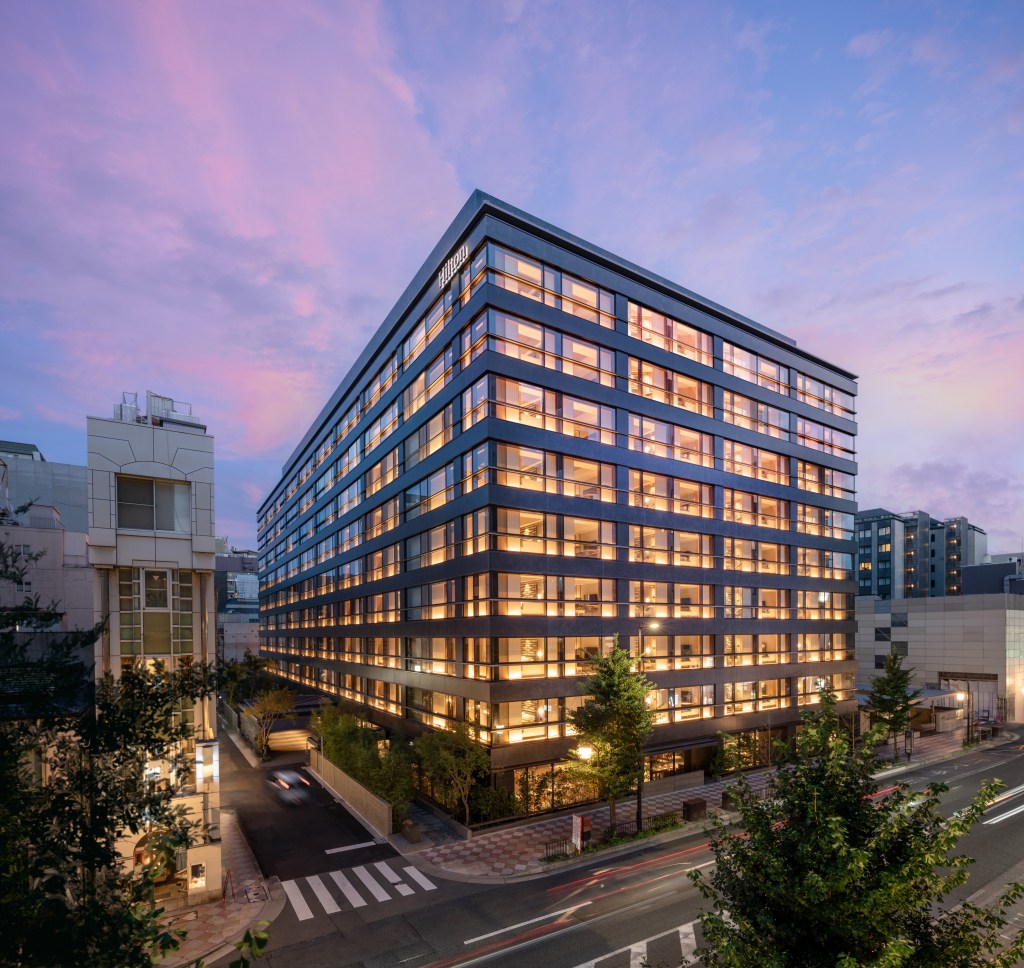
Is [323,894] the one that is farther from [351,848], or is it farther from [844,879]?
[844,879]

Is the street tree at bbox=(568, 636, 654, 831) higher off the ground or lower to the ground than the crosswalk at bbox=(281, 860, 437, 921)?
higher

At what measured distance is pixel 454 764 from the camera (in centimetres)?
3155

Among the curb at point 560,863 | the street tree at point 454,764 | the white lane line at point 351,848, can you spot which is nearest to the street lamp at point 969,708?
the curb at point 560,863

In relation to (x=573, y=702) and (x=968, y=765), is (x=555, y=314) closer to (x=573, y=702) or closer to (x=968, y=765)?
(x=573, y=702)

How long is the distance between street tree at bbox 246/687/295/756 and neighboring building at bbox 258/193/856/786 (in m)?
6.58

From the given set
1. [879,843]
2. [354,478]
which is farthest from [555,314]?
[879,843]

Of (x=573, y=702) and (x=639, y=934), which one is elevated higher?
(x=573, y=702)

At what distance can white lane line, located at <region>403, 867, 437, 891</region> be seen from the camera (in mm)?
25422

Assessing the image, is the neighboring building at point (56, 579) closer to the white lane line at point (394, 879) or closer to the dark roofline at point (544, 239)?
the white lane line at point (394, 879)

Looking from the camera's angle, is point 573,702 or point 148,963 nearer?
point 148,963

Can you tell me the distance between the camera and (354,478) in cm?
5897

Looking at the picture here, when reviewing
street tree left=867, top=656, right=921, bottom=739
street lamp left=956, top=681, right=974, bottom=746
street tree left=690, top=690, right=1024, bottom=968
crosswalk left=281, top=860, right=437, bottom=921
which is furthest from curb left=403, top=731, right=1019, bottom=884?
street lamp left=956, top=681, right=974, bottom=746

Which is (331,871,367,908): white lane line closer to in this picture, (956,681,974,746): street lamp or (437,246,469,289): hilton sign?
(437,246,469,289): hilton sign

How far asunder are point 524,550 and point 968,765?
40.7 meters
